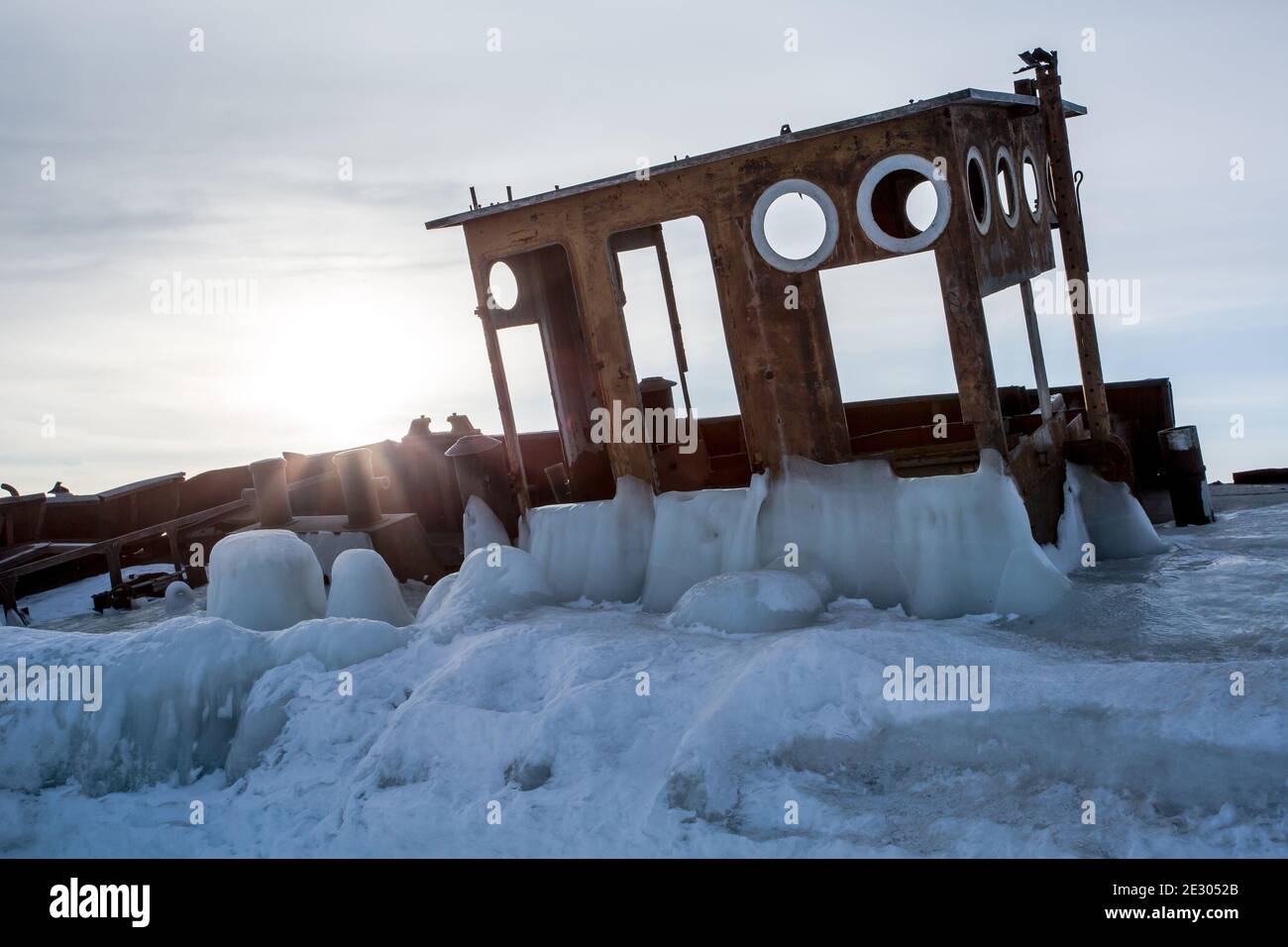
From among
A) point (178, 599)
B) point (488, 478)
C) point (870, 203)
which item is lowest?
point (178, 599)

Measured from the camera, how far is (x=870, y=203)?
892 centimetres

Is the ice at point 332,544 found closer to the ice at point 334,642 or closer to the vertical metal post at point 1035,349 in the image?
the ice at point 334,642

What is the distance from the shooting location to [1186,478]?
11.5 metres

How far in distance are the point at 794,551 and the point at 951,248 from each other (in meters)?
2.68

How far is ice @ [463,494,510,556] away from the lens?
11.7 meters

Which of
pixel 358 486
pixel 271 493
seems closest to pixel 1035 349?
pixel 358 486

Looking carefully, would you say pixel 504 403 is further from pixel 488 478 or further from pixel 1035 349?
pixel 1035 349

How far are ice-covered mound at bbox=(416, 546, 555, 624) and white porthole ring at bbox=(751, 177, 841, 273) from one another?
3510 mm

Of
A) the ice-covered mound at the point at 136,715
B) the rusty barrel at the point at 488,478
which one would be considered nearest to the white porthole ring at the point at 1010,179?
the rusty barrel at the point at 488,478

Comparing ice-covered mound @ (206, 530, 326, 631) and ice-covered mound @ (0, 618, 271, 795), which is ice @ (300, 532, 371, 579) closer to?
ice-covered mound @ (206, 530, 326, 631)

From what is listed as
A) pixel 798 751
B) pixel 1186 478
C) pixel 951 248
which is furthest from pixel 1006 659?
pixel 1186 478

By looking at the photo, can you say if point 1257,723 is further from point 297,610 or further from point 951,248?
point 297,610

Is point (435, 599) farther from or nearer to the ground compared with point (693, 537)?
nearer to the ground

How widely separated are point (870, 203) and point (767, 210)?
0.84 metres
